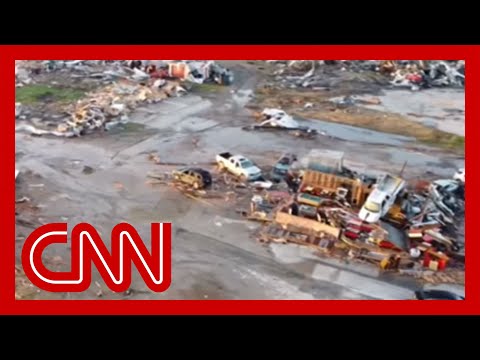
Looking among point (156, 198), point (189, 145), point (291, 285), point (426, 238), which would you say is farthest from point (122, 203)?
point (426, 238)

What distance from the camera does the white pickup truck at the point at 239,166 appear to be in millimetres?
6402

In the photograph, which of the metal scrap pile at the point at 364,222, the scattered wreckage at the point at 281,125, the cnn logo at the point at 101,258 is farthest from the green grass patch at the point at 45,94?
the metal scrap pile at the point at 364,222

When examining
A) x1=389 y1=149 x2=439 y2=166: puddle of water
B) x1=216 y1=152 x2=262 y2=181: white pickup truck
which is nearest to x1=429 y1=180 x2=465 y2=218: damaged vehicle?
x1=389 y1=149 x2=439 y2=166: puddle of water

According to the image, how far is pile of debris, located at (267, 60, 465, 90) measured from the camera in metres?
6.82

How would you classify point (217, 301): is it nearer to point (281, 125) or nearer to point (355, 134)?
point (281, 125)

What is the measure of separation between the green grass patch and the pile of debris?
1.95 m

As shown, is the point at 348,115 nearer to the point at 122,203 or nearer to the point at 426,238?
the point at 426,238

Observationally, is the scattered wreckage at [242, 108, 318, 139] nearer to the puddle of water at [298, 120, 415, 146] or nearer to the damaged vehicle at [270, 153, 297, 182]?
the puddle of water at [298, 120, 415, 146]

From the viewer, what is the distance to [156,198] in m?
6.26

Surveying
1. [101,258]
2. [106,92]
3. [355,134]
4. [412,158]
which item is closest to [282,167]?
[355,134]

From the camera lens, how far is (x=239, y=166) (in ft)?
21.1

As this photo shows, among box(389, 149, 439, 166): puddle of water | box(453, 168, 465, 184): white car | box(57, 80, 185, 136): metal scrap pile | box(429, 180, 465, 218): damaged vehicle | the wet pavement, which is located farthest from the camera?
box(57, 80, 185, 136): metal scrap pile

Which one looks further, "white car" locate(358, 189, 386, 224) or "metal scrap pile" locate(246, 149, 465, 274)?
"white car" locate(358, 189, 386, 224)
